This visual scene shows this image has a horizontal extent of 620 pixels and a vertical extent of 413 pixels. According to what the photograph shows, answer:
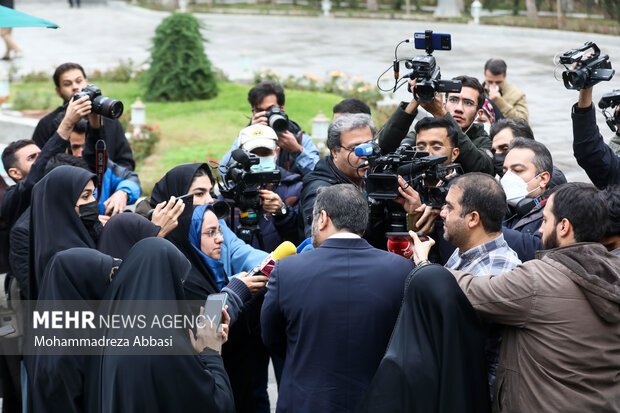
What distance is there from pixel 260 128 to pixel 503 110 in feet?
12.0

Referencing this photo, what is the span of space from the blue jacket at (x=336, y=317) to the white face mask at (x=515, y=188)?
4.23 ft

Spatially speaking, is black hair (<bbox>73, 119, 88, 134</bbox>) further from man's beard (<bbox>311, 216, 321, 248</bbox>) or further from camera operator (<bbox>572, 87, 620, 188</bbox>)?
camera operator (<bbox>572, 87, 620, 188</bbox>)

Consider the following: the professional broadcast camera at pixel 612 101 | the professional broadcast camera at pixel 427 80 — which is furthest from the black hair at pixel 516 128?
the professional broadcast camera at pixel 427 80

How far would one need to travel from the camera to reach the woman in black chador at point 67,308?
135 inches

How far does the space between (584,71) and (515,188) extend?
760 millimetres

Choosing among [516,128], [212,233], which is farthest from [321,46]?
[212,233]

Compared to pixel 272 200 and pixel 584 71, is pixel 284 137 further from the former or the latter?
pixel 584 71

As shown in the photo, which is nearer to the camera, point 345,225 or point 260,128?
point 345,225

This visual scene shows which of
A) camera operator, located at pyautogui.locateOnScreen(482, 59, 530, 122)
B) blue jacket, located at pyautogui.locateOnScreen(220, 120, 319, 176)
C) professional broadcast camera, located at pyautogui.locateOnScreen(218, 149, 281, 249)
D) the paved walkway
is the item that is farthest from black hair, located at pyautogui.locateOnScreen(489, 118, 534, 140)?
the paved walkway

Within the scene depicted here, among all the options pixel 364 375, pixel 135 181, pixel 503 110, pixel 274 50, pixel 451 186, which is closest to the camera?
pixel 364 375

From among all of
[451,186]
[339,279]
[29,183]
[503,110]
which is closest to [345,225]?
[339,279]

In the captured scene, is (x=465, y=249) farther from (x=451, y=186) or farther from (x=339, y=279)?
(x=339, y=279)

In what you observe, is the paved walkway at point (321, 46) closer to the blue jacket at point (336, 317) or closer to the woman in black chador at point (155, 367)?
the blue jacket at point (336, 317)

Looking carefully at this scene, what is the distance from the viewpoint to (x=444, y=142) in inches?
187
